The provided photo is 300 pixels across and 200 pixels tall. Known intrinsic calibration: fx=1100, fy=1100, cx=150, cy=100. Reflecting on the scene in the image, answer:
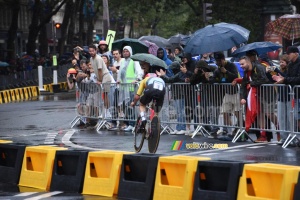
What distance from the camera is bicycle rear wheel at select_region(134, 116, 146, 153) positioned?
17.0m

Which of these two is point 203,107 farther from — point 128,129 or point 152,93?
point 152,93

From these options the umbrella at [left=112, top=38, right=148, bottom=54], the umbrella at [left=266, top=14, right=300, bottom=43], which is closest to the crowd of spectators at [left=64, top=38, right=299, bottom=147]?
the umbrella at [left=112, top=38, right=148, bottom=54]

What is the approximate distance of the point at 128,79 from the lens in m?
22.8

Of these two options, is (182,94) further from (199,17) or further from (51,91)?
(199,17)

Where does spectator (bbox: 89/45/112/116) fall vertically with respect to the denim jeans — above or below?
above

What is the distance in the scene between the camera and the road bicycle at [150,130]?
16562 mm

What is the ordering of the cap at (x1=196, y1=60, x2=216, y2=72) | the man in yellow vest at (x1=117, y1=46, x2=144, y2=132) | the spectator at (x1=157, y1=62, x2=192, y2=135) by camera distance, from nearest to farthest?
the cap at (x1=196, y1=60, x2=216, y2=72) → the spectator at (x1=157, y1=62, x2=192, y2=135) → the man in yellow vest at (x1=117, y1=46, x2=144, y2=132)

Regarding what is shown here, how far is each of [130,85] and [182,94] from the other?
165 centimetres

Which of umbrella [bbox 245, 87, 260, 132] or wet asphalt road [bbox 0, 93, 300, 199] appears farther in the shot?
umbrella [bbox 245, 87, 260, 132]

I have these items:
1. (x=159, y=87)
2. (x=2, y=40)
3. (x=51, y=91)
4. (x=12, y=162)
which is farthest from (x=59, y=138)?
(x=2, y=40)

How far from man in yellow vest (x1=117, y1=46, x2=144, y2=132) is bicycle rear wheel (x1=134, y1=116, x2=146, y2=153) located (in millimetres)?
4811

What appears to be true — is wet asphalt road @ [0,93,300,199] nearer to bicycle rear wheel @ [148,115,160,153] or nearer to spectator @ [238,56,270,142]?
spectator @ [238,56,270,142]

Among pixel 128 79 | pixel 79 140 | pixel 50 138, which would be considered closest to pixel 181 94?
pixel 128 79

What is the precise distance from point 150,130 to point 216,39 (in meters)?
4.79
